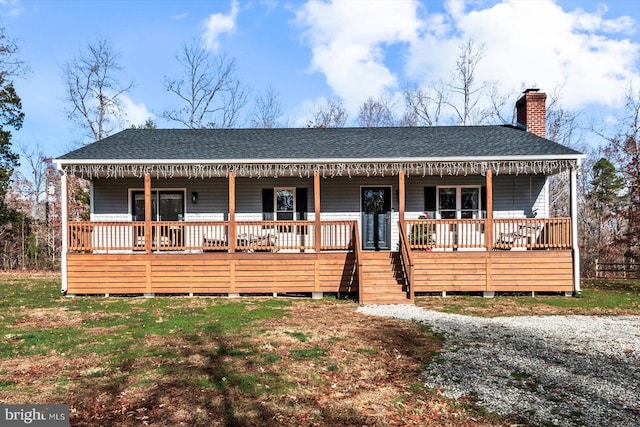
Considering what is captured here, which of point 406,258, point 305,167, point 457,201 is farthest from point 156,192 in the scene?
point 457,201

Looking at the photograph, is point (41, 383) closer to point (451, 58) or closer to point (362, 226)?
point (362, 226)

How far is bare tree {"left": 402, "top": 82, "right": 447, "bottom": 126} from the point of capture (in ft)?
93.3

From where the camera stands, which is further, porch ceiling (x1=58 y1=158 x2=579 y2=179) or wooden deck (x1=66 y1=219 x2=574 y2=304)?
porch ceiling (x1=58 y1=158 x2=579 y2=179)

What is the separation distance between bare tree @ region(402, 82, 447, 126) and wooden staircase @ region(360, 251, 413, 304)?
19.7 metres

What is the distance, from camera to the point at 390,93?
30.8 metres

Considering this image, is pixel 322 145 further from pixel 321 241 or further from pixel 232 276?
pixel 232 276

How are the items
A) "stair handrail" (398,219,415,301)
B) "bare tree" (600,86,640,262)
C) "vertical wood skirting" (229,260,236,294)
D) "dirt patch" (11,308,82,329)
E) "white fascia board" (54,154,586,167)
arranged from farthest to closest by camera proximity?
"bare tree" (600,86,640,262) → "vertical wood skirting" (229,260,236,294) → "white fascia board" (54,154,586,167) → "stair handrail" (398,219,415,301) → "dirt patch" (11,308,82,329)

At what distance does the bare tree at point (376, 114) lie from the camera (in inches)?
1212

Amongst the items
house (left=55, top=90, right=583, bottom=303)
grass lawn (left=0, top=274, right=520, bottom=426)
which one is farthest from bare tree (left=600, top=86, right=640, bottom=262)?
grass lawn (left=0, top=274, right=520, bottom=426)

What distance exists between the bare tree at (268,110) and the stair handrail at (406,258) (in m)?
21.7

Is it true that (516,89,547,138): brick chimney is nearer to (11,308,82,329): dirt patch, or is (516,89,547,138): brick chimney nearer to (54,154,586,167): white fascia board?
(54,154,586,167): white fascia board

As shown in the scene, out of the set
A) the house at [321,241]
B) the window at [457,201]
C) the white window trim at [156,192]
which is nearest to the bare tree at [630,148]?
the house at [321,241]

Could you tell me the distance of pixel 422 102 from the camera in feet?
95.8

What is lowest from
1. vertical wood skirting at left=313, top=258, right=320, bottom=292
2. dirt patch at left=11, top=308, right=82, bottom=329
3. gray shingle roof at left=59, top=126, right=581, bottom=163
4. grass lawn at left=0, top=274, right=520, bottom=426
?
dirt patch at left=11, top=308, right=82, bottom=329
